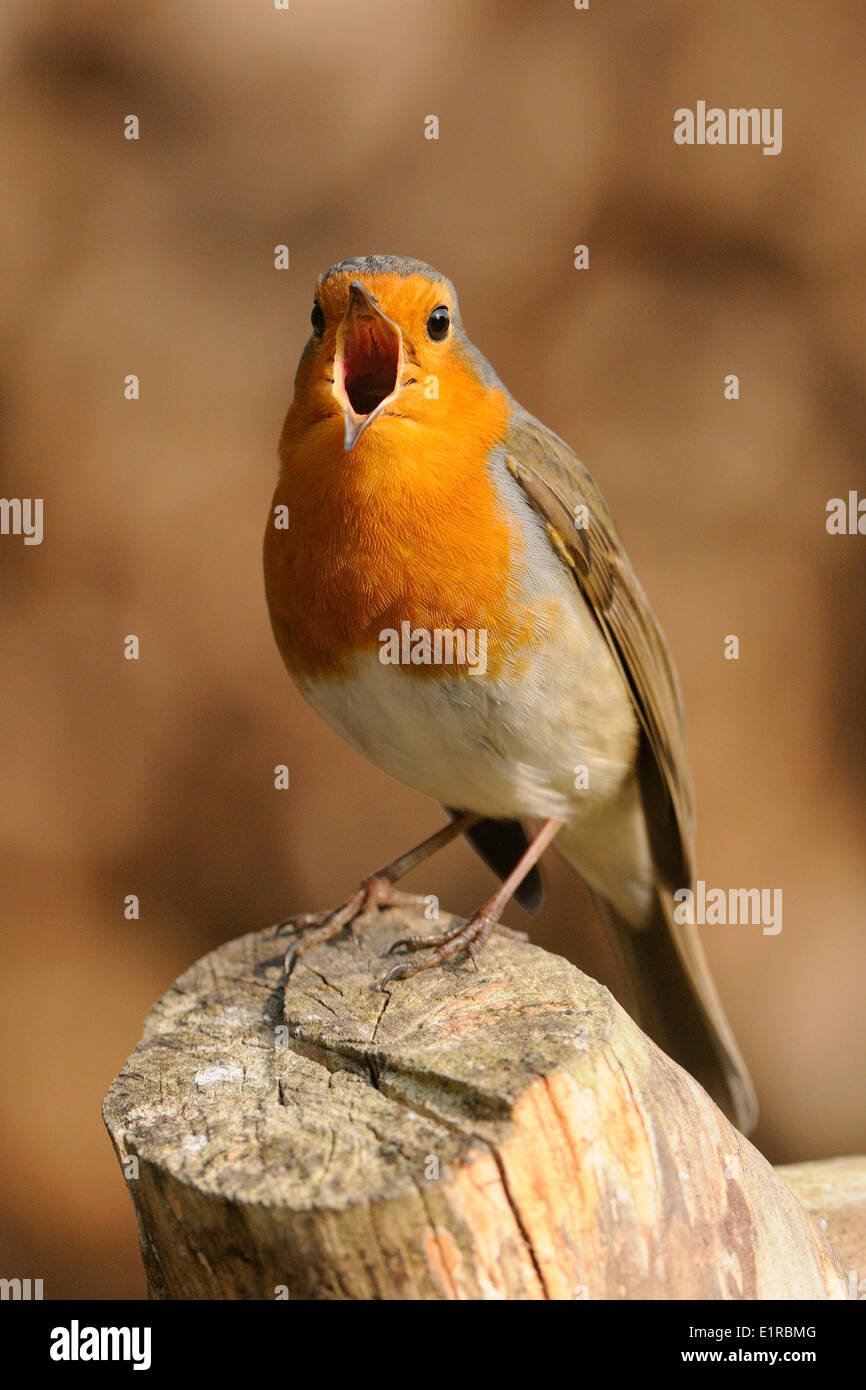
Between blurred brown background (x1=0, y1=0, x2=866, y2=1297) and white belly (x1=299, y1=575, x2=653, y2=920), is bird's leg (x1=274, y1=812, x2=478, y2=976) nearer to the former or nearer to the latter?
white belly (x1=299, y1=575, x2=653, y2=920)

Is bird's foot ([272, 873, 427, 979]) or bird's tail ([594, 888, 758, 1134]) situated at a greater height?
bird's foot ([272, 873, 427, 979])

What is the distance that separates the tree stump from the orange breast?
0.60 meters

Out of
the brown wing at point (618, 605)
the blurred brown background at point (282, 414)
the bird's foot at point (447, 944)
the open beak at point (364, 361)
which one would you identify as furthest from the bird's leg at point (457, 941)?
the blurred brown background at point (282, 414)

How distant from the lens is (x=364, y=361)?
2184mm

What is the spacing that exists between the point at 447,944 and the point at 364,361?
103cm

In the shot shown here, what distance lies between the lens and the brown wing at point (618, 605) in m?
2.25

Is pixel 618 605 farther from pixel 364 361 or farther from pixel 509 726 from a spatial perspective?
pixel 364 361

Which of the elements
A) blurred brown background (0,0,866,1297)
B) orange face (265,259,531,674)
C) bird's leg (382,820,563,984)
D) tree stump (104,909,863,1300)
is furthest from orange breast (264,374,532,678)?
blurred brown background (0,0,866,1297)

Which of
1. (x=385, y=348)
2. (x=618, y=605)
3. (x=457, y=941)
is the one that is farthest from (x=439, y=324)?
(x=457, y=941)

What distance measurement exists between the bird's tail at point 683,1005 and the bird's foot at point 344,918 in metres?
0.63

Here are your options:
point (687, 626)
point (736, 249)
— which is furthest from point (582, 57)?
point (687, 626)

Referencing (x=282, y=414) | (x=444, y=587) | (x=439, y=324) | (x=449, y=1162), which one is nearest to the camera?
(x=449, y=1162)

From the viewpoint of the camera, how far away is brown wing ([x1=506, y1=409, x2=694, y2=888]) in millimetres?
2254

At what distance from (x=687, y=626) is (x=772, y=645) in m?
0.28
